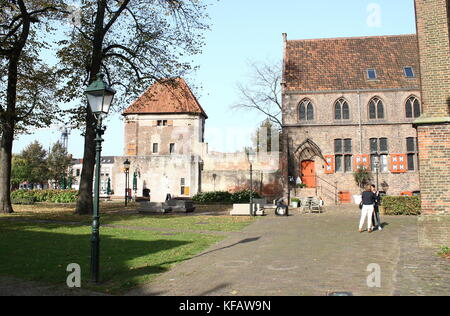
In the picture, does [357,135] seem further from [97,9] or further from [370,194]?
[97,9]

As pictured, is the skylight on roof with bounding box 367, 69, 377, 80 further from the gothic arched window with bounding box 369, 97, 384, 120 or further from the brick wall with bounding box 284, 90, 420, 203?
the gothic arched window with bounding box 369, 97, 384, 120

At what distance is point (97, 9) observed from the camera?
2220cm

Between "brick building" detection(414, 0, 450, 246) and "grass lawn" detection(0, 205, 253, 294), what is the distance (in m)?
6.56

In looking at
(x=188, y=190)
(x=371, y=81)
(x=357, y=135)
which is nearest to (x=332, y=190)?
(x=357, y=135)

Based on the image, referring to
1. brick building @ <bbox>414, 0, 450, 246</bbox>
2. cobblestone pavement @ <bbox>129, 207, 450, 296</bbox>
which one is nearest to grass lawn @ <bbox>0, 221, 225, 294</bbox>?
cobblestone pavement @ <bbox>129, 207, 450, 296</bbox>

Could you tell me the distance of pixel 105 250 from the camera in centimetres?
1040

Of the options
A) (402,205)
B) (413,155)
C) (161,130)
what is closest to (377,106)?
(413,155)

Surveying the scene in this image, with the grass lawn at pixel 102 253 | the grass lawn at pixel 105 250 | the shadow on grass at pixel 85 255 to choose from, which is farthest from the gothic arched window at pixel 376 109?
the shadow on grass at pixel 85 255

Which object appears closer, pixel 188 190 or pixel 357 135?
pixel 357 135

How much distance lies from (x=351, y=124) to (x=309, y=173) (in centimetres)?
553

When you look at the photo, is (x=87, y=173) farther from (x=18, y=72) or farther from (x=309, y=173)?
(x=309, y=173)

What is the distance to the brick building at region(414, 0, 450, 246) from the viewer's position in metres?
10.5
